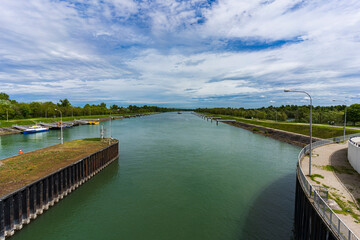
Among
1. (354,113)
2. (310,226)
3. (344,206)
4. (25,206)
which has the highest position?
(354,113)

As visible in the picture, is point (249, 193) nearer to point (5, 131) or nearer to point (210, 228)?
point (210, 228)

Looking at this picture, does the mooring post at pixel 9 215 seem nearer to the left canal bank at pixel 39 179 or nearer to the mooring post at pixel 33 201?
the left canal bank at pixel 39 179

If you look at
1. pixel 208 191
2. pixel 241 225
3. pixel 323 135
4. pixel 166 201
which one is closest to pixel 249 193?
pixel 208 191

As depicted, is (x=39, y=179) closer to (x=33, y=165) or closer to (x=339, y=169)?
(x=33, y=165)

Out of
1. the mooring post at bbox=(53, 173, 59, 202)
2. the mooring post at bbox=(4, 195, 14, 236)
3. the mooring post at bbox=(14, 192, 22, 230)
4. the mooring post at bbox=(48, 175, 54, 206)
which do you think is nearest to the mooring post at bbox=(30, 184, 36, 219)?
the mooring post at bbox=(14, 192, 22, 230)

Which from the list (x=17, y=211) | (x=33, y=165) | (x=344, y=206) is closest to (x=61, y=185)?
(x=33, y=165)

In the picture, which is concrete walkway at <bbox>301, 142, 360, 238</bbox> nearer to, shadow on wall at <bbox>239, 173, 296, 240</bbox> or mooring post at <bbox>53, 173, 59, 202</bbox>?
shadow on wall at <bbox>239, 173, 296, 240</bbox>

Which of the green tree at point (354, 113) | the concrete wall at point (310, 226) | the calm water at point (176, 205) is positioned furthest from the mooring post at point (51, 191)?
the green tree at point (354, 113)
